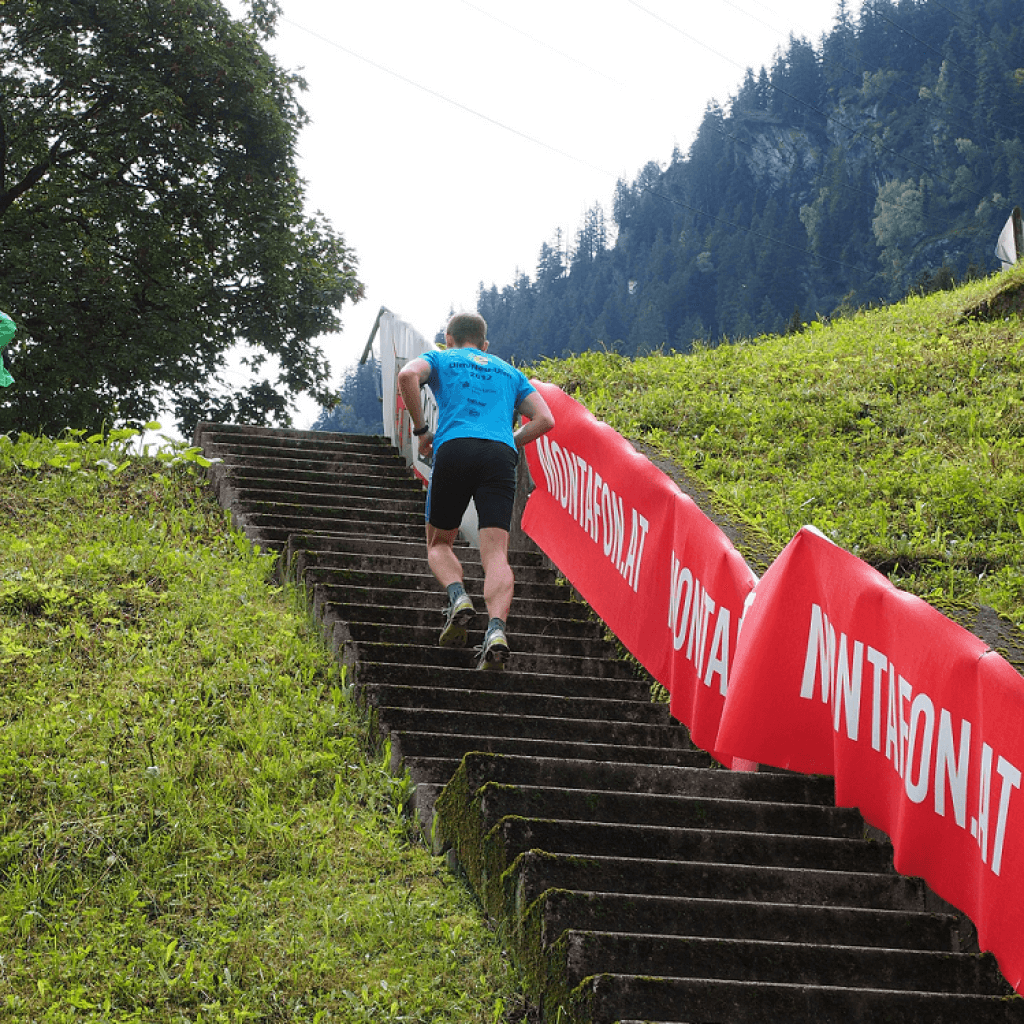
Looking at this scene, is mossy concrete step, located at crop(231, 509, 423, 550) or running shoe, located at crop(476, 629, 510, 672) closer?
running shoe, located at crop(476, 629, 510, 672)

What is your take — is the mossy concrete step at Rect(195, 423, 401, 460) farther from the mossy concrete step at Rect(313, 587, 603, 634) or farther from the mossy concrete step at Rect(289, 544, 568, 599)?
the mossy concrete step at Rect(313, 587, 603, 634)

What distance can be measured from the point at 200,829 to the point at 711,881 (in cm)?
188

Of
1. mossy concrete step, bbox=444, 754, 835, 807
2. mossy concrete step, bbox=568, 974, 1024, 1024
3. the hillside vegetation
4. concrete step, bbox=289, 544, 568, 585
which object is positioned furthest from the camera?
the hillside vegetation

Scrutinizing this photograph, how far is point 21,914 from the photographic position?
360 centimetres

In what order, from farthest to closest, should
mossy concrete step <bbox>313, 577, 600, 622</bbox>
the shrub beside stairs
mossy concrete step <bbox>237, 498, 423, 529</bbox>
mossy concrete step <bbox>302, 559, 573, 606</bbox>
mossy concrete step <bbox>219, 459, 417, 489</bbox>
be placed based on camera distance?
mossy concrete step <bbox>219, 459, 417, 489</bbox> < mossy concrete step <bbox>237, 498, 423, 529</bbox> < mossy concrete step <bbox>302, 559, 573, 606</bbox> < mossy concrete step <bbox>313, 577, 600, 622</bbox> < the shrub beside stairs

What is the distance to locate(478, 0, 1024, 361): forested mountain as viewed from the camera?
10356 centimetres

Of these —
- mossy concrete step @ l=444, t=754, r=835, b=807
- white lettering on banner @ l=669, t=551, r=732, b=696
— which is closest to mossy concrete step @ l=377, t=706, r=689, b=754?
mossy concrete step @ l=444, t=754, r=835, b=807

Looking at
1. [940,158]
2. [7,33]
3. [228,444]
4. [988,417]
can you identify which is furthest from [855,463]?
[940,158]

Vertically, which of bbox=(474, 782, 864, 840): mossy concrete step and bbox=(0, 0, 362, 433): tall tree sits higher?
bbox=(0, 0, 362, 433): tall tree

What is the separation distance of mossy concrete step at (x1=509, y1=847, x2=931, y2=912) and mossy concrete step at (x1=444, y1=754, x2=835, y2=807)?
0.54 metres

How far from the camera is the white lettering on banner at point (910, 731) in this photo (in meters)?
3.28

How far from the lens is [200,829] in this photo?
13.5ft

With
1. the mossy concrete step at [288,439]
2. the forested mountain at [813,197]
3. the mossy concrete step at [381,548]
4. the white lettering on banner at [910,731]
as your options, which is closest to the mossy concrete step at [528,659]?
the mossy concrete step at [381,548]

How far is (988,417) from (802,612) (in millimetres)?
5632
